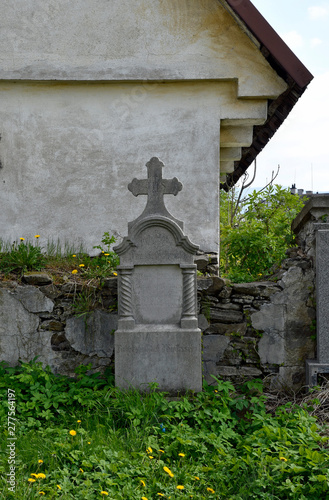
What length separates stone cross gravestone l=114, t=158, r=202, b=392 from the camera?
4434 mm

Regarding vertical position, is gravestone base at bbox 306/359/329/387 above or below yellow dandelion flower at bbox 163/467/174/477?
above

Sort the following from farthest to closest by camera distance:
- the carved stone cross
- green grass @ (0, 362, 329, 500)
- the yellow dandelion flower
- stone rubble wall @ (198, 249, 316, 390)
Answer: stone rubble wall @ (198, 249, 316, 390) < the carved stone cross < the yellow dandelion flower < green grass @ (0, 362, 329, 500)

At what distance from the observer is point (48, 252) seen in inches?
243

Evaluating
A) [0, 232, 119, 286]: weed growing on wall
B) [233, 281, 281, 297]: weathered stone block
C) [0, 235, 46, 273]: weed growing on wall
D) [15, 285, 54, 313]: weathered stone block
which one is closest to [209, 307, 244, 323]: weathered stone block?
[233, 281, 281, 297]: weathered stone block

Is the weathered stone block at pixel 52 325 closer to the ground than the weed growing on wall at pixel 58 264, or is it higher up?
closer to the ground

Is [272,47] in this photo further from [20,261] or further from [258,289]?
[20,261]

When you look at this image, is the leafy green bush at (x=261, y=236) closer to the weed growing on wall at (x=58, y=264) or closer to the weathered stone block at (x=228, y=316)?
the weathered stone block at (x=228, y=316)

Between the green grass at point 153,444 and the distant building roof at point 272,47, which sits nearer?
the green grass at point 153,444

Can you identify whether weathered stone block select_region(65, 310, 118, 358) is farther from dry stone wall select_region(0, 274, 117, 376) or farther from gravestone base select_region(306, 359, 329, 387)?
gravestone base select_region(306, 359, 329, 387)

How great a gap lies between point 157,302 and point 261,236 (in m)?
3.16

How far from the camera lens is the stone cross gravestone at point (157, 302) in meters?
4.43

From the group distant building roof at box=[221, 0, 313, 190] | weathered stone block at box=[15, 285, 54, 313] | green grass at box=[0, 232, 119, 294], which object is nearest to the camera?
weathered stone block at box=[15, 285, 54, 313]

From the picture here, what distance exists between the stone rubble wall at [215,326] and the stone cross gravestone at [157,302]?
0.53 metres

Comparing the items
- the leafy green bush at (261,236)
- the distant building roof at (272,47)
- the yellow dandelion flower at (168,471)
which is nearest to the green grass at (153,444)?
the yellow dandelion flower at (168,471)
